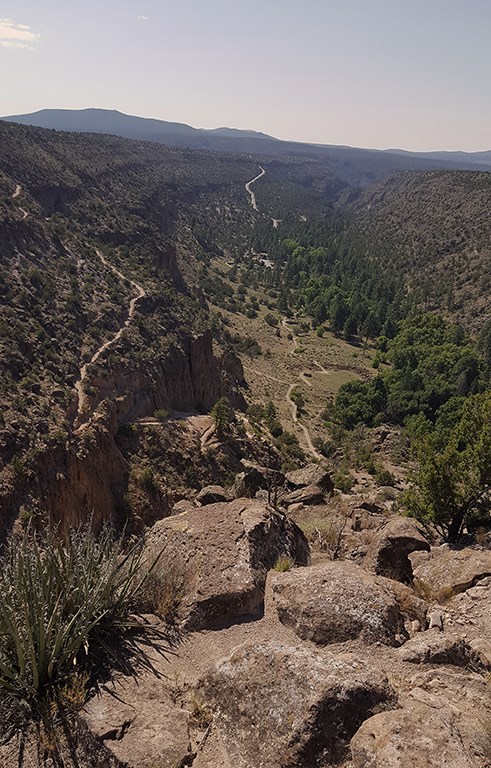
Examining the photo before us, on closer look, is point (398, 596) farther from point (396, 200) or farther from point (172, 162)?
point (396, 200)

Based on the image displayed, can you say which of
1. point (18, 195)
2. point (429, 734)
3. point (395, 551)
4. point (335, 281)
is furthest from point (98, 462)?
point (335, 281)

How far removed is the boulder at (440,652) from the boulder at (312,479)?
1590 cm

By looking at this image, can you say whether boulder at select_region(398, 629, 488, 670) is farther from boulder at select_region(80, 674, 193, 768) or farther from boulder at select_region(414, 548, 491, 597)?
boulder at select_region(80, 674, 193, 768)

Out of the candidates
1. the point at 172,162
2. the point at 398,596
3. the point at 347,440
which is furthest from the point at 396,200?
A: the point at 398,596

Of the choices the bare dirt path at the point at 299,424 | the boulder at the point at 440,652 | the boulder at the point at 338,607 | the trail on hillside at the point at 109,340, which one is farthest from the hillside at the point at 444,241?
the boulder at the point at 440,652

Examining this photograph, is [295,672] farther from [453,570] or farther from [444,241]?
[444,241]

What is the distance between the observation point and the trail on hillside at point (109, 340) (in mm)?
29281

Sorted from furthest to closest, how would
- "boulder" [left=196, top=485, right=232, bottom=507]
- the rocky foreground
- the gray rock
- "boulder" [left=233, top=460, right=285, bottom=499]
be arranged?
"boulder" [left=233, top=460, right=285, bottom=499], "boulder" [left=196, top=485, right=232, bottom=507], the gray rock, the rocky foreground

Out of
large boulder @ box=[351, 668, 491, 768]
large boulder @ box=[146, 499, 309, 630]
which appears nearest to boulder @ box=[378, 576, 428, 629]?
large boulder @ box=[351, 668, 491, 768]

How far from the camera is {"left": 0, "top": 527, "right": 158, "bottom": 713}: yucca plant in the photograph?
6023mm

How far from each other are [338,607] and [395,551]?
4.34 metres

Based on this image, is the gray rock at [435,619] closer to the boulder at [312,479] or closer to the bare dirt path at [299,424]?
the boulder at [312,479]

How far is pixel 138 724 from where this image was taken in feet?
19.8

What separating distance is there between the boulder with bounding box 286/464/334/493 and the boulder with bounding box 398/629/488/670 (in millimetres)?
15895
